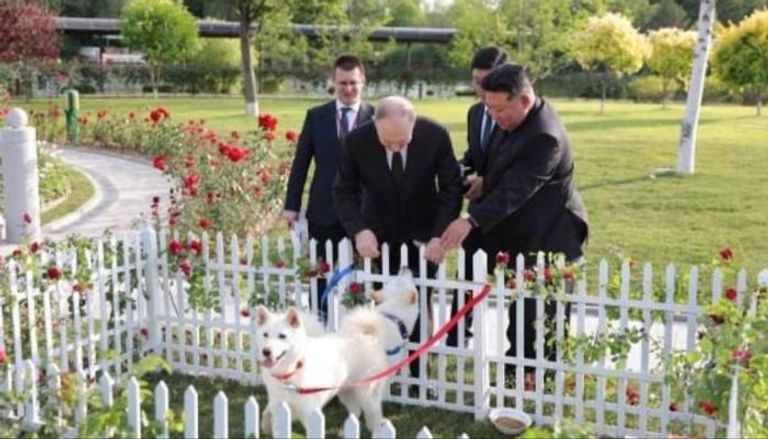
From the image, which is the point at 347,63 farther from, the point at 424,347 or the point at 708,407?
the point at 708,407

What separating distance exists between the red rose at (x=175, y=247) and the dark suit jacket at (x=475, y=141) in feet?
6.07

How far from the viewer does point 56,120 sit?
20781mm

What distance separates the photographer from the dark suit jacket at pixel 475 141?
5.52m

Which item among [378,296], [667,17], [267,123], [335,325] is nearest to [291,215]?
[335,325]

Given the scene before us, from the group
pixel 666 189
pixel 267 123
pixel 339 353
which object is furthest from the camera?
pixel 666 189

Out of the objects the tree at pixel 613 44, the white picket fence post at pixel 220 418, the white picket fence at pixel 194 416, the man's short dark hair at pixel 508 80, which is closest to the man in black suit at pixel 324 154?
the man's short dark hair at pixel 508 80

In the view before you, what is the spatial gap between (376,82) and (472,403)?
51112 millimetres

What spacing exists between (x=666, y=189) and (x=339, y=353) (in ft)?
32.7

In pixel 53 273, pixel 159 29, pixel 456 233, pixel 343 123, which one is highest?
pixel 159 29

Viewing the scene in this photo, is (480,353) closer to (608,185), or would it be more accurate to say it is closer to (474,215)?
(474,215)

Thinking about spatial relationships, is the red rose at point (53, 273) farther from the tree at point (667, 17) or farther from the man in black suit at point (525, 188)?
the tree at point (667, 17)

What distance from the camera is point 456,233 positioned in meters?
4.65

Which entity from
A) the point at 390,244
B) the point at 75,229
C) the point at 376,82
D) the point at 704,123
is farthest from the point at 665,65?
the point at 390,244

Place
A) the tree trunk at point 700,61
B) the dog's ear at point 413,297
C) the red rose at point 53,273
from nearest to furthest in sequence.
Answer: the dog's ear at point 413,297 → the red rose at point 53,273 → the tree trunk at point 700,61
